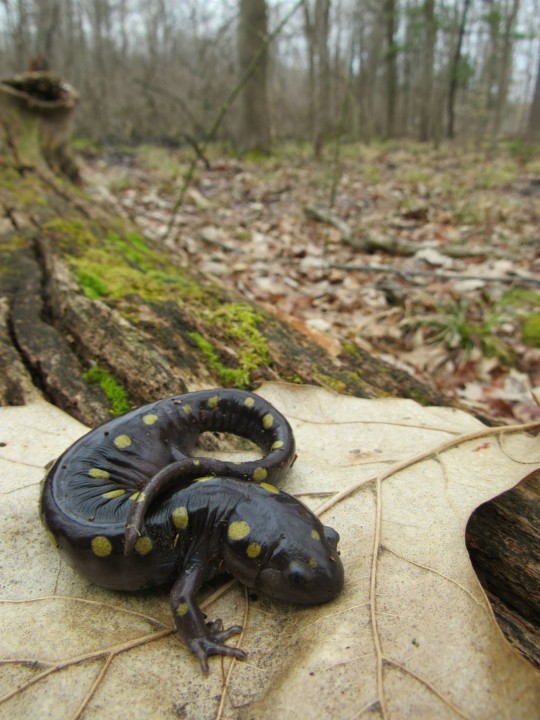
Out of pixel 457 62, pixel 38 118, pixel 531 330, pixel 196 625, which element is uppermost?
pixel 457 62

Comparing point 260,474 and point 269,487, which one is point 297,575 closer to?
point 269,487

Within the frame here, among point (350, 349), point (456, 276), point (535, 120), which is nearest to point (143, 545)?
point (350, 349)

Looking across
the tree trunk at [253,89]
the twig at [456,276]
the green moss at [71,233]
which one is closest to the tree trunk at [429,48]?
the tree trunk at [253,89]

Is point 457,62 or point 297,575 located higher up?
point 457,62

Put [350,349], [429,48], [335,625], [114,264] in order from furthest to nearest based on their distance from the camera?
1. [429,48]
2. [114,264]
3. [350,349]
4. [335,625]

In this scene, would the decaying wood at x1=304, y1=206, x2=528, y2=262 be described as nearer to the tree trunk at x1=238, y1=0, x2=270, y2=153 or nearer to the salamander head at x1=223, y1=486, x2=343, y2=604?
the salamander head at x1=223, y1=486, x2=343, y2=604

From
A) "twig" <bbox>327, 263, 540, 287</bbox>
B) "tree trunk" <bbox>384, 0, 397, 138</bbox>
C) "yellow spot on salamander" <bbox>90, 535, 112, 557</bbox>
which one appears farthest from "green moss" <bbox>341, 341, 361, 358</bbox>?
"tree trunk" <bbox>384, 0, 397, 138</bbox>
